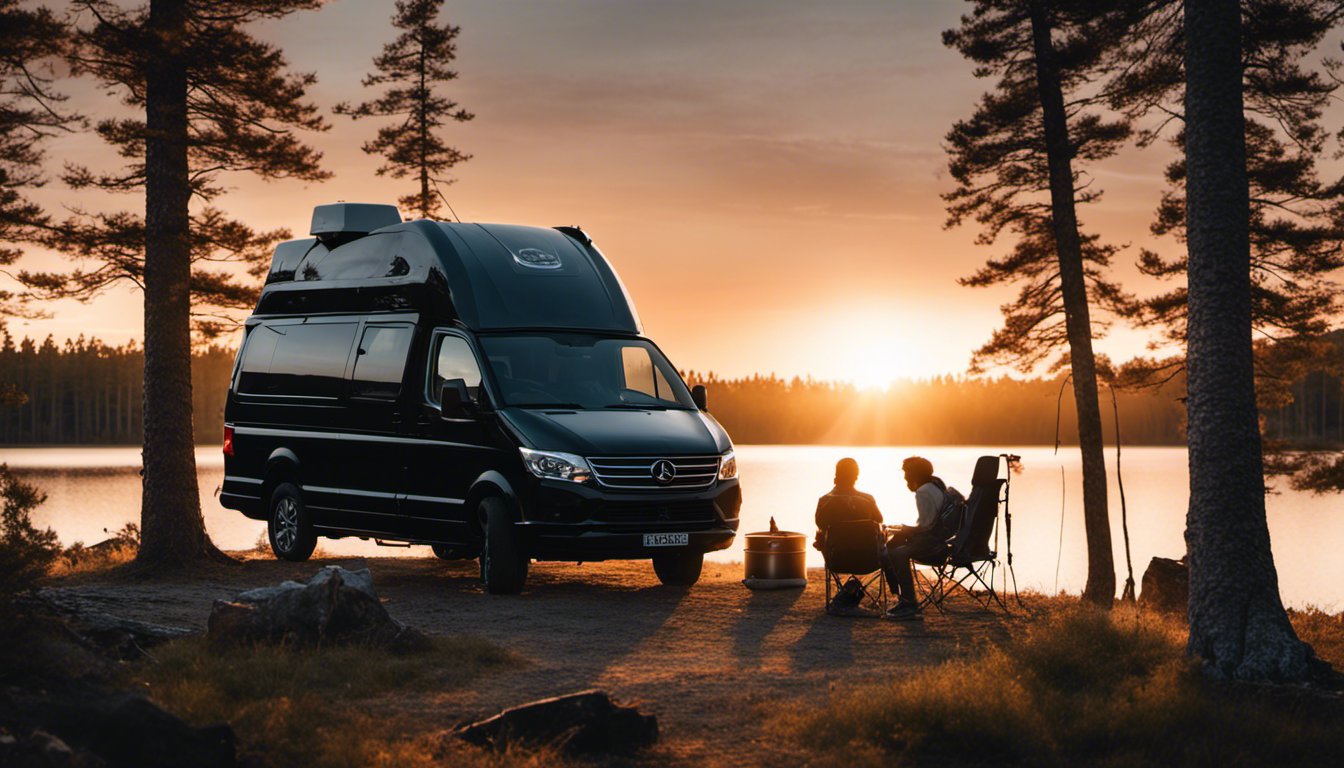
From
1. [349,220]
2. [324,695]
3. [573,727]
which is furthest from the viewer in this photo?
[349,220]

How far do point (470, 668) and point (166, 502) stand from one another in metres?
8.87

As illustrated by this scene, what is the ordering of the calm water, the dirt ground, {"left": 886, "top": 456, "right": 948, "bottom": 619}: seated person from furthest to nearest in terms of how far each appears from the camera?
1. the calm water
2. {"left": 886, "top": 456, "right": 948, "bottom": 619}: seated person
3. the dirt ground

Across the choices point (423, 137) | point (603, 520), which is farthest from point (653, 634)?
point (423, 137)

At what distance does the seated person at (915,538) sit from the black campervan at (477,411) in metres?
1.97

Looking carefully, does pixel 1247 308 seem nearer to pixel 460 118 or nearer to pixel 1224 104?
pixel 1224 104

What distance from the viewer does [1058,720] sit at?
8.13m

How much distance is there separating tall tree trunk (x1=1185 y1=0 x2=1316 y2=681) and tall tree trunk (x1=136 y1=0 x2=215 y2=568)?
1207cm

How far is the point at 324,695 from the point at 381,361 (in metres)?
6.63

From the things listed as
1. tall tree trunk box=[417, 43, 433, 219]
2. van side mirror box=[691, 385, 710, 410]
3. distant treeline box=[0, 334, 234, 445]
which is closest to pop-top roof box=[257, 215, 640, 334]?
van side mirror box=[691, 385, 710, 410]

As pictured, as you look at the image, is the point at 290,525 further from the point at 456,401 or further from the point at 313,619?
the point at 313,619

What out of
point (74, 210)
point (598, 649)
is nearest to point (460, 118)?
point (74, 210)

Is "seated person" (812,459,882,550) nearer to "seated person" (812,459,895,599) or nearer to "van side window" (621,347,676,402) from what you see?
"seated person" (812,459,895,599)

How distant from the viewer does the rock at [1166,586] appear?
1636cm

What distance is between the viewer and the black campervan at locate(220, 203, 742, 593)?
12.7 m
